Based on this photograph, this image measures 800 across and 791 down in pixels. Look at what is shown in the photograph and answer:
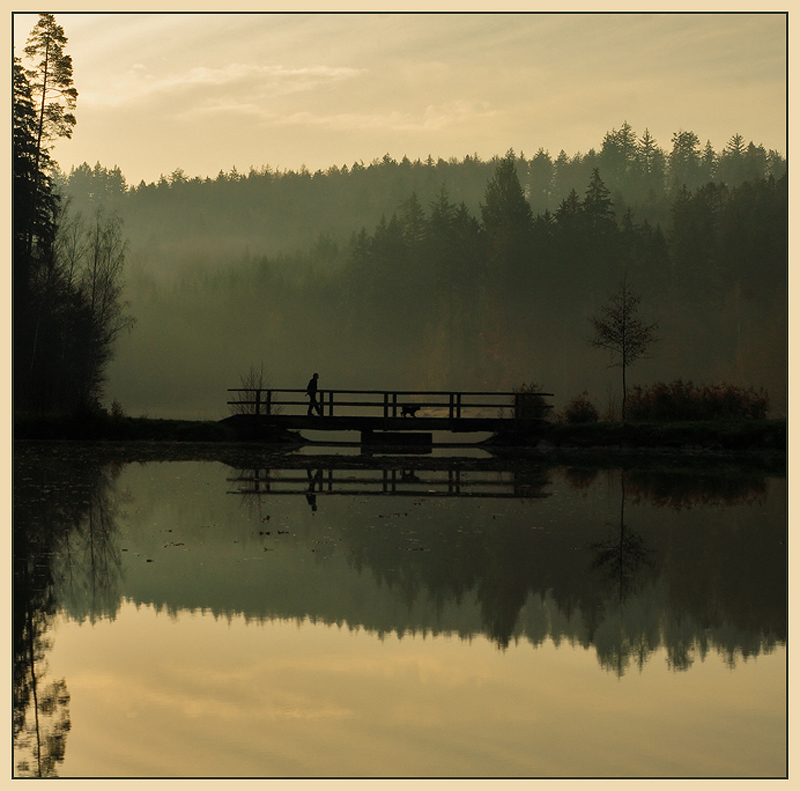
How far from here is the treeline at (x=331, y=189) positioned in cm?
14862

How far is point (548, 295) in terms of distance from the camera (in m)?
101

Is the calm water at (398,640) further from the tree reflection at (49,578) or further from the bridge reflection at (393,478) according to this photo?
the bridge reflection at (393,478)

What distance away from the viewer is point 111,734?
25.5 feet

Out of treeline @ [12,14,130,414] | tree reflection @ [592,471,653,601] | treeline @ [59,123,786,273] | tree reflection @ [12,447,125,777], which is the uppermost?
treeline @ [59,123,786,273]

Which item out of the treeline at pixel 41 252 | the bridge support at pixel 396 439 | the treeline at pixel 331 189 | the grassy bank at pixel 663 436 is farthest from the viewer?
the treeline at pixel 331 189

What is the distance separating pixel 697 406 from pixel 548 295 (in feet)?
195

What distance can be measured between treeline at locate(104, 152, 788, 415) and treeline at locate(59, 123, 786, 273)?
104 ft

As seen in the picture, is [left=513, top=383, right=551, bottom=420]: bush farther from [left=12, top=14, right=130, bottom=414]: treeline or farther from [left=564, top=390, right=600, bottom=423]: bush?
[left=12, top=14, right=130, bottom=414]: treeline

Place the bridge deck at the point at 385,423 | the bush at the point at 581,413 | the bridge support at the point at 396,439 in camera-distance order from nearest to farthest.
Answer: the bridge deck at the point at 385,423 < the bridge support at the point at 396,439 < the bush at the point at 581,413

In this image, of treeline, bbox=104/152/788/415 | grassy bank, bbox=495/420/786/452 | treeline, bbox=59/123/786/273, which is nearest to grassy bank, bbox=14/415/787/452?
grassy bank, bbox=495/420/786/452

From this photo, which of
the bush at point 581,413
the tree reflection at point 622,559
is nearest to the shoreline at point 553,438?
the bush at point 581,413

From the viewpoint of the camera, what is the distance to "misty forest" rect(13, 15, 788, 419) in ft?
173

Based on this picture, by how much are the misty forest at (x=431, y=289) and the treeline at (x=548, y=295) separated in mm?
190

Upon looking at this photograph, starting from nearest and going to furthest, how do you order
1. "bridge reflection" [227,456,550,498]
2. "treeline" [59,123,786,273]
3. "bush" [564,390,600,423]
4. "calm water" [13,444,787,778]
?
1. "calm water" [13,444,787,778]
2. "bridge reflection" [227,456,550,498]
3. "bush" [564,390,600,423]
4. "treeline" [59,123,786,273]
